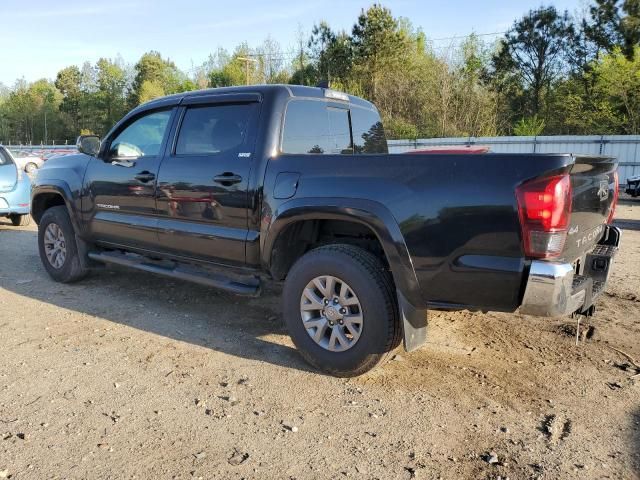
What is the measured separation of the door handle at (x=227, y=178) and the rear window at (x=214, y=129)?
227 mm

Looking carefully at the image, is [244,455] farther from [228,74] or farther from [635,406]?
[228,74]

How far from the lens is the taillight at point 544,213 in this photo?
283cm

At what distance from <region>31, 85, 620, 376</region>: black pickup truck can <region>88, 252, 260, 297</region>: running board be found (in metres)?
0.02

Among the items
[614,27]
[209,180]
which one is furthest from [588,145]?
[209,180]

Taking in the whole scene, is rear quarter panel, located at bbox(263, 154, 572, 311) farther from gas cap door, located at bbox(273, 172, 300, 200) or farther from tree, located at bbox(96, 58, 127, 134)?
tree, located at bbox(96, 58, 127, 134)

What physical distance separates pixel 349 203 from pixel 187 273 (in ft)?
5.96

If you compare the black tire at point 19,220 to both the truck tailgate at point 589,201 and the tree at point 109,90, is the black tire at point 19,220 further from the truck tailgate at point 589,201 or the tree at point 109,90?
the tree at point 109,90

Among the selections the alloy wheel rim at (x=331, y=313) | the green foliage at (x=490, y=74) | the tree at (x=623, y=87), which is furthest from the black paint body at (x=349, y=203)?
the tree at (x=623, y=87)

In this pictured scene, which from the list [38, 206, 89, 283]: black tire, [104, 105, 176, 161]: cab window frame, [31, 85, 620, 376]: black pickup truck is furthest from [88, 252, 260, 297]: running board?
[104, 105, 176, 161]: cab window frame

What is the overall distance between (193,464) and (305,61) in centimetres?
3919

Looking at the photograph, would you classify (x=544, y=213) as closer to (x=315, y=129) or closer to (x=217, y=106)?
(x=315, y=129)

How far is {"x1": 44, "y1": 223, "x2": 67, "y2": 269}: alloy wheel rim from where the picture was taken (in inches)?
231

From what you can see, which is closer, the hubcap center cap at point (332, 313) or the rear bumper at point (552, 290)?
the rear bumper at point (552, 290)

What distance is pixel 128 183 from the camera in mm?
4984
